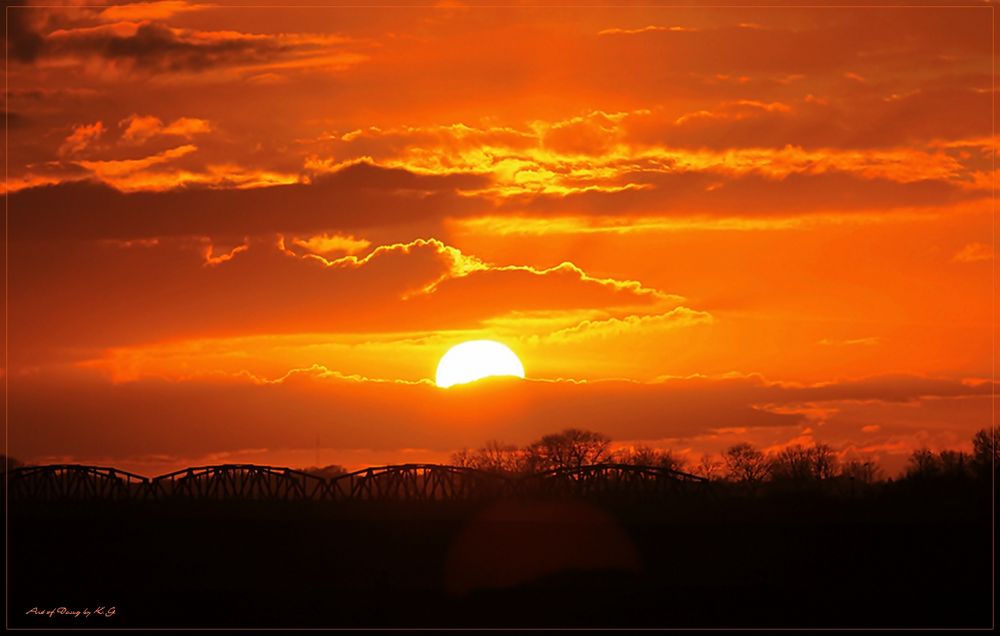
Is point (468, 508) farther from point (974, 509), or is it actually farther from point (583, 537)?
point (974, 509)

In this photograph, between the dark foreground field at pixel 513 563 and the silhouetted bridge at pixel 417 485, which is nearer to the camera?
the dark foreground field at pixel 513 563

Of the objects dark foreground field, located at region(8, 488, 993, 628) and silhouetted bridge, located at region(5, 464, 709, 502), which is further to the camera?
silhouetted bridge, located at region(5, 464, 709, 502)

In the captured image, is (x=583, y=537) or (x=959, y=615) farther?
(x=583, y=537)

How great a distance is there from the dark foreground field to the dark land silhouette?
29 centimetres

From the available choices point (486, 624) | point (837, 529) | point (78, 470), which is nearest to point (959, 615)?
point (486, 624)

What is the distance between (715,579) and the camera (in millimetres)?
105812

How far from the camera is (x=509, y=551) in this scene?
12600 cm

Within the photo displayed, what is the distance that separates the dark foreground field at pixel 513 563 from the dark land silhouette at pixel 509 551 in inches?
11.3

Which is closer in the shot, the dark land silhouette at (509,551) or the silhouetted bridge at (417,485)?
the dark land silhouette at (509,551)

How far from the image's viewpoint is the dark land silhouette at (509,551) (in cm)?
8400

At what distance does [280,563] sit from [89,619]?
44.0 metres

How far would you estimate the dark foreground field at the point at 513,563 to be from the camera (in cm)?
8306

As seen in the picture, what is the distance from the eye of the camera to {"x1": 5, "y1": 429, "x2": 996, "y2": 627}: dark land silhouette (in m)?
84.0

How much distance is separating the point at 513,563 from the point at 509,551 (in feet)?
18.5
